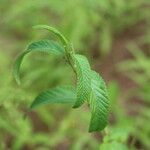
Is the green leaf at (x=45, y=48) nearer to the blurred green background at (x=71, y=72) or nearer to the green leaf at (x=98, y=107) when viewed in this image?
the green leaf at (x=98, y=107)

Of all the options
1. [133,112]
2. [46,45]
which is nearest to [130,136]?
[133,112]

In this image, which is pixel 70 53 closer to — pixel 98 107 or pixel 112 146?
pixel 98 107

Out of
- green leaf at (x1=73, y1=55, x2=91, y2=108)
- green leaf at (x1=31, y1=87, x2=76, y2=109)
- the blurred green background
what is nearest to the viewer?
green leaf at (x1=73, y1=55, x2=91, y2=108)

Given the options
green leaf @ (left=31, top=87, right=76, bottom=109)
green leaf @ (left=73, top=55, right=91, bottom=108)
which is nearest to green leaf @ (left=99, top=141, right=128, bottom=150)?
green leaf @ (left=31, top=87, right=76, bottom=109)

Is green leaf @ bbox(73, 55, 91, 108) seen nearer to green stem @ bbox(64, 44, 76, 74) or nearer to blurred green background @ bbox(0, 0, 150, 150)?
green stem @ bbox(64, 44, 76, 74)

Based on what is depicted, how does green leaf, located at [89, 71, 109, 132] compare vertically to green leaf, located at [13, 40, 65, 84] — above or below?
below

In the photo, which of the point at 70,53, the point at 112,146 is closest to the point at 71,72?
the point at 112,146
